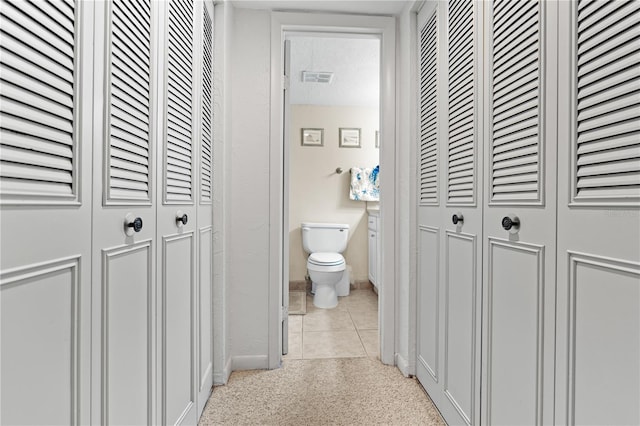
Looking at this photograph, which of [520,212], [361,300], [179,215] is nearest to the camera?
[520,212]

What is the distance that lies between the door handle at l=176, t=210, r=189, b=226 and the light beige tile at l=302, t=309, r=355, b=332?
1659 mm

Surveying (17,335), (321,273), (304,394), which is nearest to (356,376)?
(304,394)

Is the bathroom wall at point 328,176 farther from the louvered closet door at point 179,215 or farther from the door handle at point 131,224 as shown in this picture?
the door handle at point 131,224

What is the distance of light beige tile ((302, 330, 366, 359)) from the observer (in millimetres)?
2180

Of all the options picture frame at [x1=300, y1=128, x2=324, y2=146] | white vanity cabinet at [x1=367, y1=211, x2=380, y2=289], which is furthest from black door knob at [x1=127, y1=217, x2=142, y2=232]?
picture frame at [x1=300, y1=128, x2=324, y2=146]

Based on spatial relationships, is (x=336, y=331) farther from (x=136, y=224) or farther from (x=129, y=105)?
(x=129, y=105)

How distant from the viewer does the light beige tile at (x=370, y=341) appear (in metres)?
2.21

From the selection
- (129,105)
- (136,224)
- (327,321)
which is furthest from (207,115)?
(327,321)

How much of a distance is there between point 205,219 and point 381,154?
1030 millimetres

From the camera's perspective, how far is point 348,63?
2820 millimetres

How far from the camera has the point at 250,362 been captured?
1945mm

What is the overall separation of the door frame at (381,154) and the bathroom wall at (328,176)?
6.21 feet

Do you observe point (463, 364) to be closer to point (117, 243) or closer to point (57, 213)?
point (117, 243)

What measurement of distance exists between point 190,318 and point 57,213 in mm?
841
